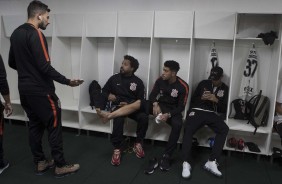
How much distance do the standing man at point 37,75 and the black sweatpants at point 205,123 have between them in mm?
1273

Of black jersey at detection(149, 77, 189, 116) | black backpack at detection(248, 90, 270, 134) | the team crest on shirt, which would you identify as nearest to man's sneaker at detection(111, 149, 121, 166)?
black jersey at detection(149, 77, 189, 116)

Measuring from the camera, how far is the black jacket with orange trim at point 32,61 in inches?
83.8

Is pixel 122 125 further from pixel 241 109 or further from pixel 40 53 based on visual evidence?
pixel 241 109

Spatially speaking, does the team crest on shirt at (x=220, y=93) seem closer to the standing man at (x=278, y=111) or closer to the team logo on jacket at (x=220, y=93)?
the team logo on jacket at (x=220, y=93)

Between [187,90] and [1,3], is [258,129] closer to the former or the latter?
[187,90]

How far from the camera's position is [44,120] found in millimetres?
2320

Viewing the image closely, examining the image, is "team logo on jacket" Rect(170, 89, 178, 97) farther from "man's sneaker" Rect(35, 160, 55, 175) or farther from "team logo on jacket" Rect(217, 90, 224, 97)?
"man's sneaker" Rect(35, 160, 55, 175)

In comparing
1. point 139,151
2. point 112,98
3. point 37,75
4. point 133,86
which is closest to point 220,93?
point 133,86

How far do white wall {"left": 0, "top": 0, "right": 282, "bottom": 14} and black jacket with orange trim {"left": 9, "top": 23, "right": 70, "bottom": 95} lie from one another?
1.77 metres

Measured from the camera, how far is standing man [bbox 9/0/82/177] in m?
2.14

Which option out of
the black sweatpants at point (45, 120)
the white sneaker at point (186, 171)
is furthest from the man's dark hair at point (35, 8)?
the white sneaker at point (186, 171)

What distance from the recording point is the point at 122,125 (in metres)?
2.90

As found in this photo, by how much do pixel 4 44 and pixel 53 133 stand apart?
240 centimetres

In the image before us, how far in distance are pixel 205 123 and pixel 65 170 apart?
156cm
